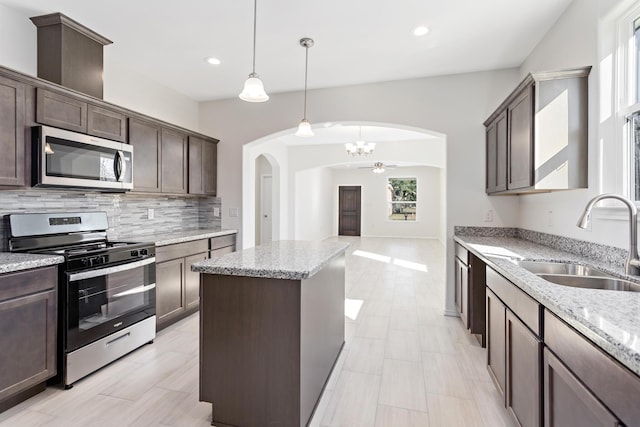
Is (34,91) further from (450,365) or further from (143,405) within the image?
(450,365)

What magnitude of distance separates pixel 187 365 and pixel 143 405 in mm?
496

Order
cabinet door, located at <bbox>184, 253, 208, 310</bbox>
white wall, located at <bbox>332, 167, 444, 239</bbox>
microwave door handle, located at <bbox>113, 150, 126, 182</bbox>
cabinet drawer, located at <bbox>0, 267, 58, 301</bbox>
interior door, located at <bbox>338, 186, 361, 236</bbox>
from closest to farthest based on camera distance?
cabinet drawer, located at <bbox>0, 267, 58, 301</bbox> < microwave door handle, located at <bbox>113, 150, 126, 182</bbox> < cabinet door, located at <bbox>184, 253, 208, 310</bbox> < white wall, located at <bbox>332, 167, 444, 239</bbox> < interior door, located at <bbox>338, 186, 361, 236</bbox>

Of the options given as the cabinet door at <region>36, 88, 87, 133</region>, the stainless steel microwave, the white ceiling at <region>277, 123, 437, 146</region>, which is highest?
the white ceiling at <region>277, 123, 437, 146</region>

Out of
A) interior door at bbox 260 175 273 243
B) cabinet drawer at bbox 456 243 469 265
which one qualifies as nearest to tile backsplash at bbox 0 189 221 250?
cabinet drawer at bbox 456 243 469 265

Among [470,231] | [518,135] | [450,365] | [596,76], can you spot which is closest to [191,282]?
[450,365]

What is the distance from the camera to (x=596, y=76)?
6.77 feet

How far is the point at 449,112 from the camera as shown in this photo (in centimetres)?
362

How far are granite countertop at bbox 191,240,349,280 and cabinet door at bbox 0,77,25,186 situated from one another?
149 cm

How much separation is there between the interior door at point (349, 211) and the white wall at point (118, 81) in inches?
326

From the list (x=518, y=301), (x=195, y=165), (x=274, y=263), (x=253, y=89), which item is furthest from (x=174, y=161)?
(x=518, y=301)

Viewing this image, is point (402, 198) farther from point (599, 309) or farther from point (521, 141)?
point (599, 309)

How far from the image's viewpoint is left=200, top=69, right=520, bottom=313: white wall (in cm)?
351

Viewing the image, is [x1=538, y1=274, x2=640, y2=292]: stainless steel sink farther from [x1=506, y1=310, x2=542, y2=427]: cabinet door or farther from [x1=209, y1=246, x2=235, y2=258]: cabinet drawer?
[x1=209, y1=246, x2=235, y2=258]: cabinet drawer

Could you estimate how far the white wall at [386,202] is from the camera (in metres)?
11.2
